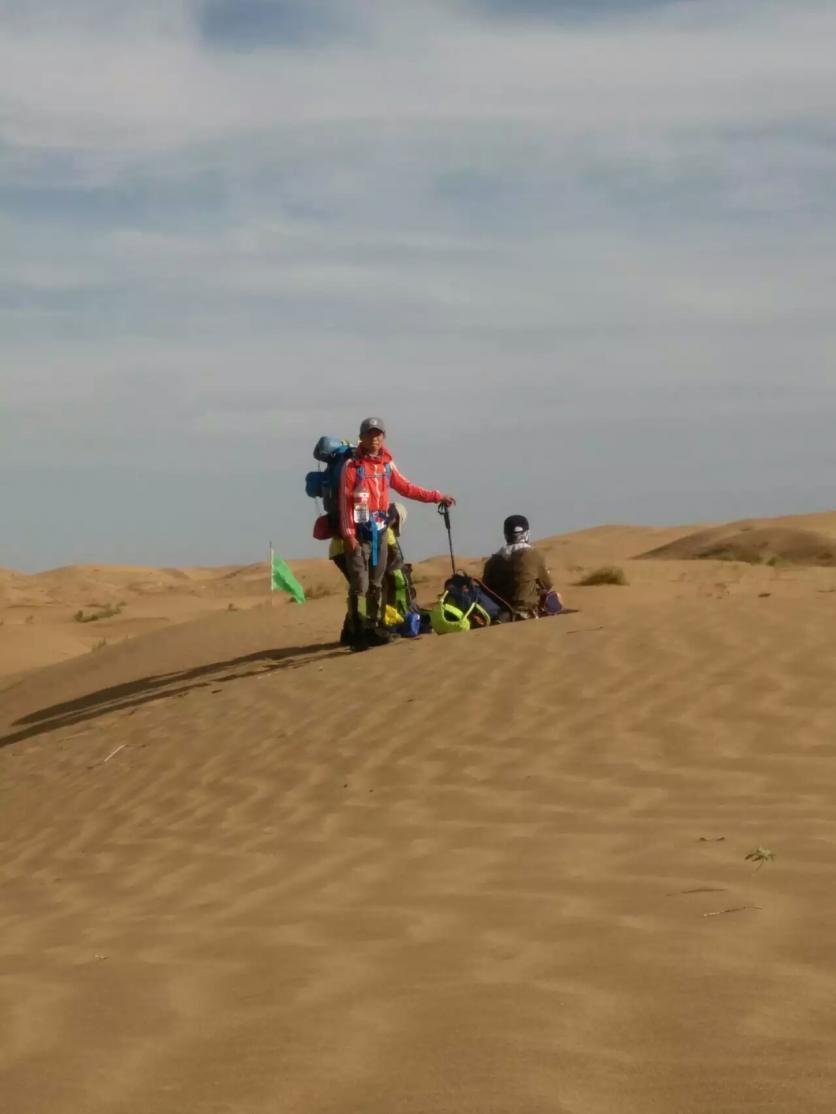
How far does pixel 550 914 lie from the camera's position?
16.1ft

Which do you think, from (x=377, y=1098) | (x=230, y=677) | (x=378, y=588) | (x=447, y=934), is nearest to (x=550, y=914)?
(x=447, y=934)

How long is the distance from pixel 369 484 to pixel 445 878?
6.57 metres

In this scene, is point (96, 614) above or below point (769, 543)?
above

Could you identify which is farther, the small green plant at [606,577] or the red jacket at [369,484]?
the small green plant at [606,577]

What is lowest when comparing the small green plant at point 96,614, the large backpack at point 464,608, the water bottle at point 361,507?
the large backpack at point 464,608

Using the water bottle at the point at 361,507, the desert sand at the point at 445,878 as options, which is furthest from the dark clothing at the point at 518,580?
the water bottle at the point at 361,507

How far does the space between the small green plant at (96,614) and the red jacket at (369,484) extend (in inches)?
602

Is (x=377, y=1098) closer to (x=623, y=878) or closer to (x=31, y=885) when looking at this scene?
(x=623, y=878)

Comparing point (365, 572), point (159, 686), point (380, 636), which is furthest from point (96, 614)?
point (365, 572)

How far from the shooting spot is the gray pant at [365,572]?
39.6 ft

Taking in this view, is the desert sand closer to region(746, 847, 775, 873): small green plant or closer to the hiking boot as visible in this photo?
region(746, 847, 775, 873): small green plant

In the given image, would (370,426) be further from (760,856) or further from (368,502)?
(760,856)

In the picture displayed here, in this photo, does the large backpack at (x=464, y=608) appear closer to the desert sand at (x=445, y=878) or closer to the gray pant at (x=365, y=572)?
the desert sand at (x=445, y=878)

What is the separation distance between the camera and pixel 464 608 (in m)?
13.3
